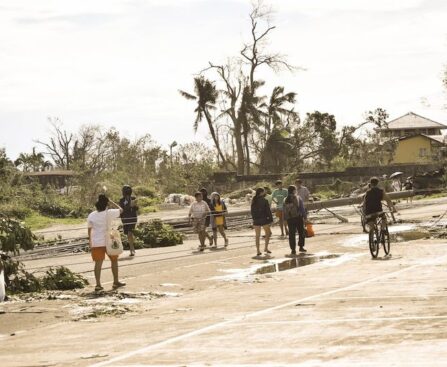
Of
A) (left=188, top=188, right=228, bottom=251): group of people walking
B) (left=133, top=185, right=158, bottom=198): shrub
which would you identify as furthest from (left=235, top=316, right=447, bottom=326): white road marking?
(left=133, top=185, right=158, bottom=198): shrub

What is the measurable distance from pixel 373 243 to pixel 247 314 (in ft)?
31.9

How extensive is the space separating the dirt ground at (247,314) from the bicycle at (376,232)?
433 millimetres

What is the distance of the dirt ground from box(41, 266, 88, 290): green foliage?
23.9 inches

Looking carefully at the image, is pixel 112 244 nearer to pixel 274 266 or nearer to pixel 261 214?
pixel 274 266

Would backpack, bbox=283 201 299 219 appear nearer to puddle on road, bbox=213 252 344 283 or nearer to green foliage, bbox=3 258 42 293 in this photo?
puddle on road, bbox=213 252 344 283

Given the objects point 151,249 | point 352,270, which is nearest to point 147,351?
point 352,270

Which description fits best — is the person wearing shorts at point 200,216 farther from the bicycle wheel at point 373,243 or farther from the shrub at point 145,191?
the shrub at point 145,191

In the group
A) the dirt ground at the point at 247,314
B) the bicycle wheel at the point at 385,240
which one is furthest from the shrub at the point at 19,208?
the bicycle wheel at the point at 385,240

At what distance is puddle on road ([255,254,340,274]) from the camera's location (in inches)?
866

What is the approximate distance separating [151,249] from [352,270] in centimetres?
1054

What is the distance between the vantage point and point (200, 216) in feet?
94.4

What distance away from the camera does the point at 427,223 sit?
35.9 meters

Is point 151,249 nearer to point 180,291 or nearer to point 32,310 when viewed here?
point 180,291

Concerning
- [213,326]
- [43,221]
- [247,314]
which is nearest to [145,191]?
[43,221]
